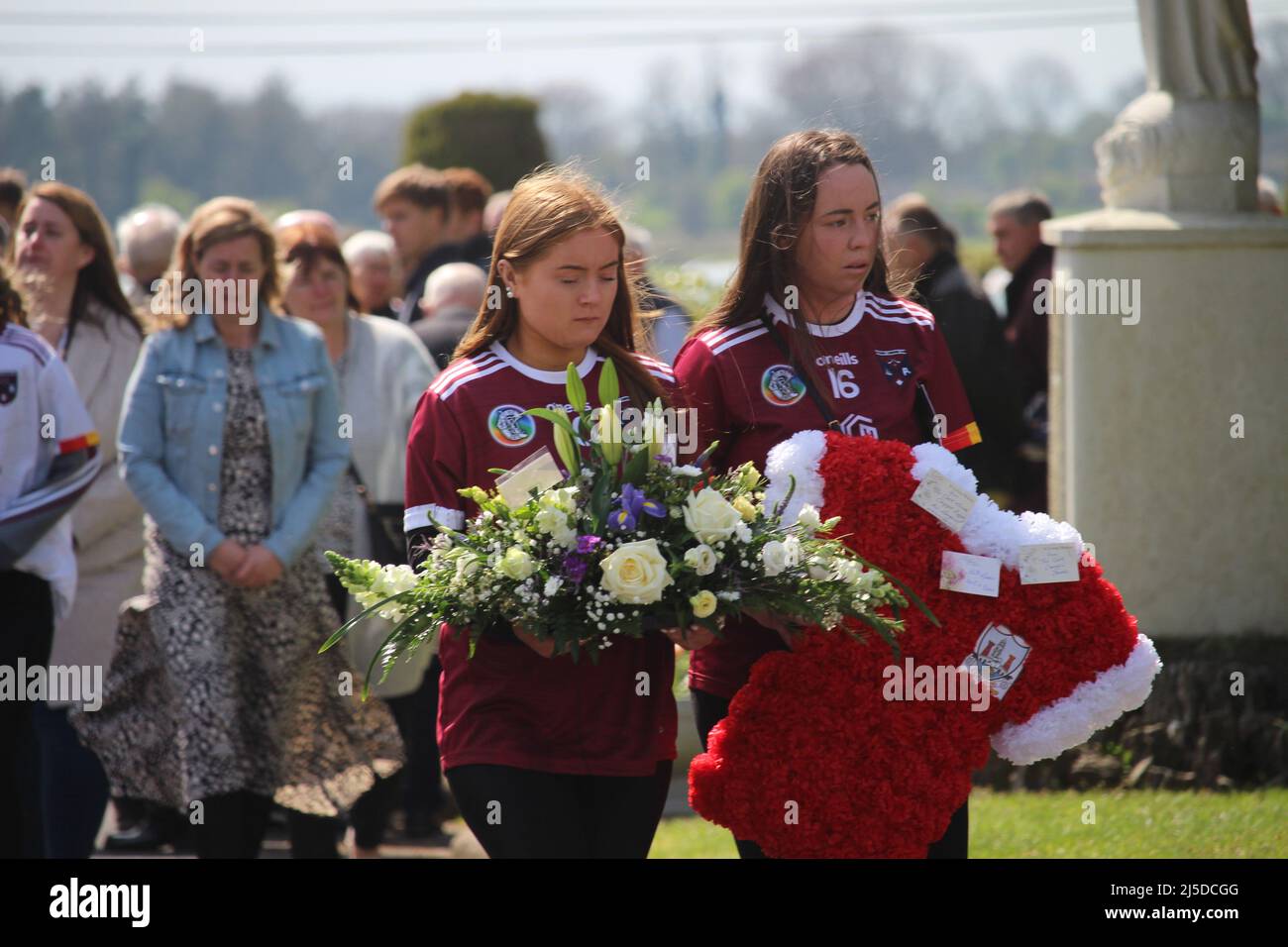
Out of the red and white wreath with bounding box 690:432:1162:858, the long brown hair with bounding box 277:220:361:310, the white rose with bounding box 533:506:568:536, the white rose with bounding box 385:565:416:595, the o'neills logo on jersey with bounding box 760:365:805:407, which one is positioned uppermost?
the long brown hair with bounding box 277:220:361:310

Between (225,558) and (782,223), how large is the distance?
256 centimetres

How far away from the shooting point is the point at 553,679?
353 cm

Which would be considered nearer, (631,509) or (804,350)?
(631,509)

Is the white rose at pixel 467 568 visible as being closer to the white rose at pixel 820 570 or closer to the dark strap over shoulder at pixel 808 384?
the white rose at pixel 820 570

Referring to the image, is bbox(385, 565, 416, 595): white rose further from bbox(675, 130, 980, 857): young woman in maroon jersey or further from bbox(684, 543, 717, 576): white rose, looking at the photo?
bbox(675, 130, 980, 857): young woman in maroon jersey

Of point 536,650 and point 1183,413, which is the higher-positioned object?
point 1183,413

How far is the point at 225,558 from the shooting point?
18.2 feet

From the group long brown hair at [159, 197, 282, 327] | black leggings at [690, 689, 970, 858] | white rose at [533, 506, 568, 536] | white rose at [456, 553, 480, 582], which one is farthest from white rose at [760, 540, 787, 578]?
long brown hair at [159, 197, 282, 327]

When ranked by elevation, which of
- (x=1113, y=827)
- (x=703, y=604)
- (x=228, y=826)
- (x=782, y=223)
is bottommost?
(x=1113, y=827)

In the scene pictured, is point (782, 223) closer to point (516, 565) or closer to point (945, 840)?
point (516, 565)

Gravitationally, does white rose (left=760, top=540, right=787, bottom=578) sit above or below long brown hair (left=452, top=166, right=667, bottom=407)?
below

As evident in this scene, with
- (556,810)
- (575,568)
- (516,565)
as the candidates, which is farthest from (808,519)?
(556,810)

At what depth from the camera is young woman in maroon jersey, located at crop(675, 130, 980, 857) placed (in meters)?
3.80
